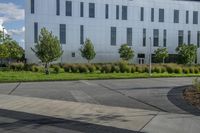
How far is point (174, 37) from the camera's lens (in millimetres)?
80188

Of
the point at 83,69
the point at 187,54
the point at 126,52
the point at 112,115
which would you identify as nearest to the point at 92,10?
the point at 126,52

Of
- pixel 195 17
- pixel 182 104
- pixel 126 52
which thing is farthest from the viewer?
pixel 195 17

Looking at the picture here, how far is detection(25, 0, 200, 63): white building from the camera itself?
7089cm

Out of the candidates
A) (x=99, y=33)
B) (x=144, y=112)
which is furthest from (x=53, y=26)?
(x=144, y=112)

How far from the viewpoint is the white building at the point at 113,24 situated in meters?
70.9

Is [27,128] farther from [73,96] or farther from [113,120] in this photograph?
[73,96]

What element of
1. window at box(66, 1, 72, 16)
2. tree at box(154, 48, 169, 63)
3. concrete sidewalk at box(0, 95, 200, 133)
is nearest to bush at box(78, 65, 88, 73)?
concrete sidewalk at box(0, 95, 200, 133)

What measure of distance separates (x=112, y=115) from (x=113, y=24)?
65619 millimetres

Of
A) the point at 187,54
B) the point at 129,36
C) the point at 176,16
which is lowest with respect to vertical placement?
the point at 187,54

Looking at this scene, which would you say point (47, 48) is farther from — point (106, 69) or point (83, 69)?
point (106, 69)

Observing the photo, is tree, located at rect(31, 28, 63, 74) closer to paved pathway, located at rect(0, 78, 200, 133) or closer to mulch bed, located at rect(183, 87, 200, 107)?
paved pathway, located at rect(0, 78, 200, 133)

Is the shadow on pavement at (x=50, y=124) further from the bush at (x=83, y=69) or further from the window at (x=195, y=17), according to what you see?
the window at (x=195, y=17)

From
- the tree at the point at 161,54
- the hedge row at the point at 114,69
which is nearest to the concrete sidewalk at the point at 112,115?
the hedge row at the point at 114,69

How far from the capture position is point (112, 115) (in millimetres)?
10688
